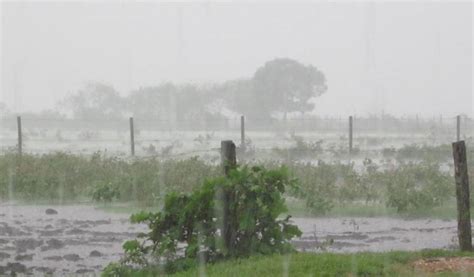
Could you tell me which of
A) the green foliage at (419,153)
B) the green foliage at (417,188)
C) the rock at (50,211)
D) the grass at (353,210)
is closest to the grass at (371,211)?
the grass at (353,210)

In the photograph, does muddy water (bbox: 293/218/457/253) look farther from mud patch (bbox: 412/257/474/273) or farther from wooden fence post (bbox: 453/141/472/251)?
mud patch (bbox: 412/257/474/273)

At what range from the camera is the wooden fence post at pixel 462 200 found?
326 inches

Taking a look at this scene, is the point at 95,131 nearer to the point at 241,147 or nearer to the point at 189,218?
the point at 241,147

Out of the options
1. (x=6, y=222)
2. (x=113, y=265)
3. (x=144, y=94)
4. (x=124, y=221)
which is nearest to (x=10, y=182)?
(x=6, y=222)

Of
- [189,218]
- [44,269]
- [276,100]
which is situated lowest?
[44,269]

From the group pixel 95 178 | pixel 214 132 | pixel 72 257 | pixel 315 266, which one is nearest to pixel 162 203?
pixel 72 257

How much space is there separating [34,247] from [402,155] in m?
12.5

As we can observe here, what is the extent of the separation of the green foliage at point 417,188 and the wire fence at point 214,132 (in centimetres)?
755

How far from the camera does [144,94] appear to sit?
34.1 meters

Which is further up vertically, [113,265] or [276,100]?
[276,100]

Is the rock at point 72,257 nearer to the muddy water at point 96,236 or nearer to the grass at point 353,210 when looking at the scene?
the muddy water at point 96,236

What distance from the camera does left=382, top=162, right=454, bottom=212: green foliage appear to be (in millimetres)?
12805

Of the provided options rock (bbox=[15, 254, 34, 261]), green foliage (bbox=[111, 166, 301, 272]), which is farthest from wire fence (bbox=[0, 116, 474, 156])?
green foliage (bbox=[111, 166, 301, 272])

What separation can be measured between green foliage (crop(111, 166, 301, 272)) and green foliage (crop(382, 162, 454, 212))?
18.0 feet
